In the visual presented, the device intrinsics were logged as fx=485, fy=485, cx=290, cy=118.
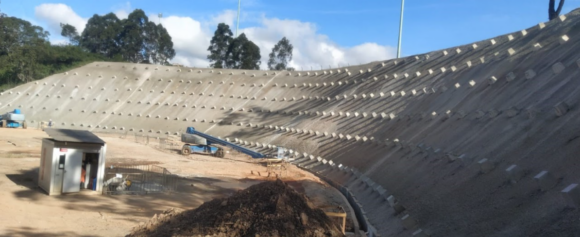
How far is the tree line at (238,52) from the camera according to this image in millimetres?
72750

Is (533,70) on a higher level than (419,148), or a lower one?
higher

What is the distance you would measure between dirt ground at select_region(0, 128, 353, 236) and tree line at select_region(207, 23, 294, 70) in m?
43.3

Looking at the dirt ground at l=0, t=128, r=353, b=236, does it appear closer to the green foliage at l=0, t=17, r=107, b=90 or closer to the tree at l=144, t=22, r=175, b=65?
the green foliage at l=0, t=17, r=107, b=90

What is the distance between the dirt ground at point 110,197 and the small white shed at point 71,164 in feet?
1.27

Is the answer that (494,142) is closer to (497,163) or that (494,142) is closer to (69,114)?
(497,163)

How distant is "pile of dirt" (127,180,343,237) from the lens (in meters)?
8.80

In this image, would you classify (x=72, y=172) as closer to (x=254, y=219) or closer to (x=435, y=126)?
(x=254, y=219)

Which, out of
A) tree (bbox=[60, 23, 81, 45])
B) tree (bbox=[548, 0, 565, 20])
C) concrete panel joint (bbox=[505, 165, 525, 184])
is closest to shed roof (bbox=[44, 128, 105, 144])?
concrete panel joint (bbox=[505, 165, 525, 184])

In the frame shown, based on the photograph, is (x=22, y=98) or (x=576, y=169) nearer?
(x=576, y=169)

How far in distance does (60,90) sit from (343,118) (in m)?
40.0

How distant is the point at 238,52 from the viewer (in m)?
74.0

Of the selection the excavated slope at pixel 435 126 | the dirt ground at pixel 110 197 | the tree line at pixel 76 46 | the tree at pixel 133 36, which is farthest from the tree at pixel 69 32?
the dirt ground at pixel 110 197

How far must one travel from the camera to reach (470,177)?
11766 millimetres

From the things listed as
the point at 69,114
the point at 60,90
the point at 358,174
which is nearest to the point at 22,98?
the point at 60,90
